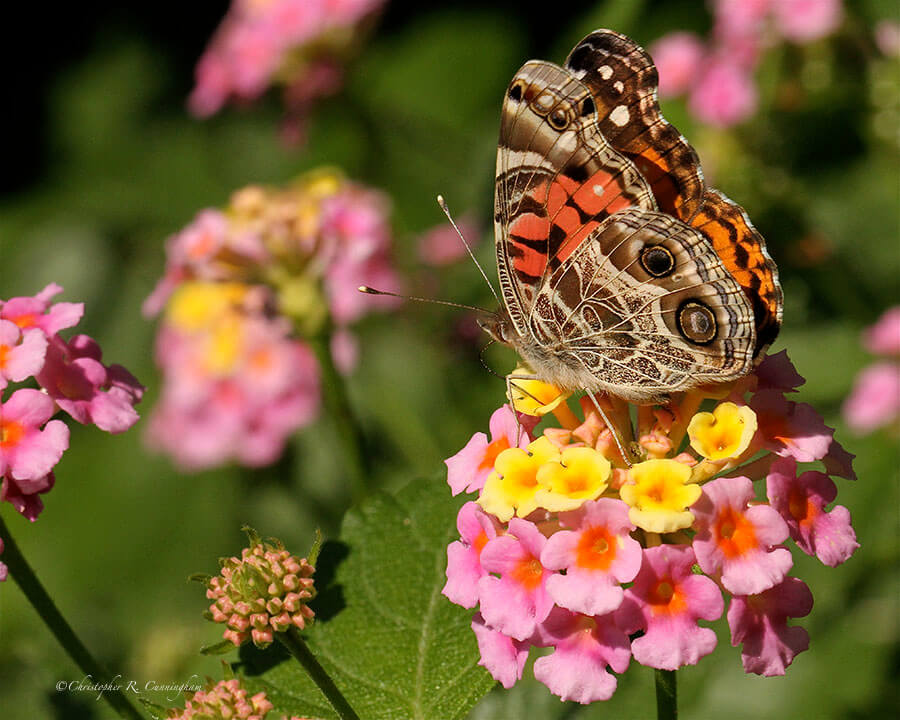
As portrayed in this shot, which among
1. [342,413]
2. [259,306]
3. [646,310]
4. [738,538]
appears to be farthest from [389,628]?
[259,306]

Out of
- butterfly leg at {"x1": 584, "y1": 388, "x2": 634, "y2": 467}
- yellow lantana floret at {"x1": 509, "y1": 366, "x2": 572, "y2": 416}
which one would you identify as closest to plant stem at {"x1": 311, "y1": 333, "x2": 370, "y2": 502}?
yellow lantana floret at {"x1": 509, "y1": 366, "x2": 572, "y2": 416}

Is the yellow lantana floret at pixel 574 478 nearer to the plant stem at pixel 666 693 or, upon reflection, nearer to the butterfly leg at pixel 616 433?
the butterfly leg at pixel 616 433

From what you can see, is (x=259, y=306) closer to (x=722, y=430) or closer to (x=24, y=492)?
(x=24, y=492)

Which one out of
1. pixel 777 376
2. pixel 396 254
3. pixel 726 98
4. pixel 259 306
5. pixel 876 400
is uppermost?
pixel 777 376

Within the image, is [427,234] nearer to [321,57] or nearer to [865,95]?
[321,57]

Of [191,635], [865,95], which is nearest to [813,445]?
[191,635]

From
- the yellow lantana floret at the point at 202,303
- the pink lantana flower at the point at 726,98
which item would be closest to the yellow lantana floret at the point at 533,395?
the yellow lantana floret at the point at 202,303

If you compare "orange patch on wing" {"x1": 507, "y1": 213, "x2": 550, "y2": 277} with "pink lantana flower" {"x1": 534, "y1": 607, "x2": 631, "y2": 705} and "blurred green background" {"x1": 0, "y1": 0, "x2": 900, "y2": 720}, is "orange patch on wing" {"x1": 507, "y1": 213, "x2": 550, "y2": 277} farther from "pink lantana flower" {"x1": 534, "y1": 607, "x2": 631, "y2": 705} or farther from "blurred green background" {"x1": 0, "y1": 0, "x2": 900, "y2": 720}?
"pink lantana flower" {"x1": 534, "y1": 607, "x2": 631, "y2": 705}
